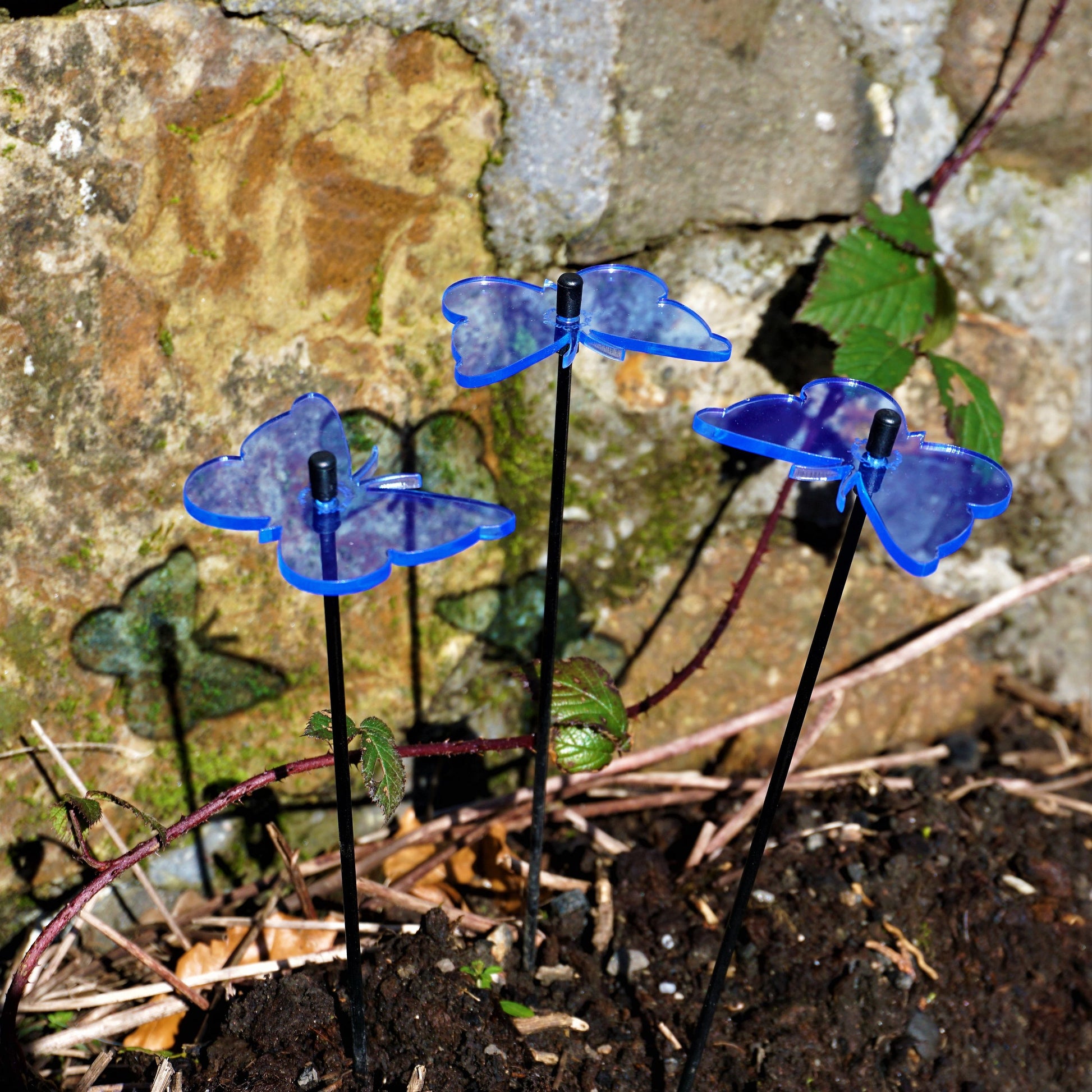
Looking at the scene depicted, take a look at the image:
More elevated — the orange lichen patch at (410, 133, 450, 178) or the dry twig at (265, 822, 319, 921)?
the orange lichen patch at (410, 133, 450, 178)

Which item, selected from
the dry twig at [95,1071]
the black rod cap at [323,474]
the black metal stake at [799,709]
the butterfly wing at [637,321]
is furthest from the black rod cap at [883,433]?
the dry twig at [95,1071]

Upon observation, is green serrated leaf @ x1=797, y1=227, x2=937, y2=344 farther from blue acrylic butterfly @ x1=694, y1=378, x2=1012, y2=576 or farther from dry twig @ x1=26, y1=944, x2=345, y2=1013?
dry twig @ x1=26, y1=944, x2=345, y2=1013

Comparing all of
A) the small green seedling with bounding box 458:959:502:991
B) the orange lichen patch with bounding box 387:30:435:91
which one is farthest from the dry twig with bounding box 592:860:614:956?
the orange lichen patch with bounding box 387:30:435:91

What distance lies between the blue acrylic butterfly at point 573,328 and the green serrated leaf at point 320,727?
1.92ft

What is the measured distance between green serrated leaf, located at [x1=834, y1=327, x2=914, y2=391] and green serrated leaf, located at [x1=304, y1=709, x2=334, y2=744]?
1278 mm

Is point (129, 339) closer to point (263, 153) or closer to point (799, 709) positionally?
point (263, 153)

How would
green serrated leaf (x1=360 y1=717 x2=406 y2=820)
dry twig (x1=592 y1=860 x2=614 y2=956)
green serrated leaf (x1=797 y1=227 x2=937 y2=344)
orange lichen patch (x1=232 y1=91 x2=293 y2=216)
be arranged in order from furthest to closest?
green serrated leaf (x1=797 y1=227 x2=937 y2=344) → dry twig (x1=592 y1=860 x2=614 y2=956) → orange lichen patch (x1=232 y1=91 x2=293 y2=216) → green serrated leaf (x1=360 y1=717 x2=406 y2=820)

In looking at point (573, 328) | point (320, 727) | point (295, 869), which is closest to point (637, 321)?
point (573, 328)

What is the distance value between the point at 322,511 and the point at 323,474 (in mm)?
67

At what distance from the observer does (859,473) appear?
Answer: 140 cm

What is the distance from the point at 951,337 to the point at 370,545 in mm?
1731

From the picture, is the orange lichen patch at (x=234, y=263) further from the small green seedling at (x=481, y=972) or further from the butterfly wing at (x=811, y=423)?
the small green seedling at (x=481, y=972)

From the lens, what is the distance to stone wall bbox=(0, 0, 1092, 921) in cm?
195

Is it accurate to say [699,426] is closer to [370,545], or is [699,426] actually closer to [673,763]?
[370,545]
